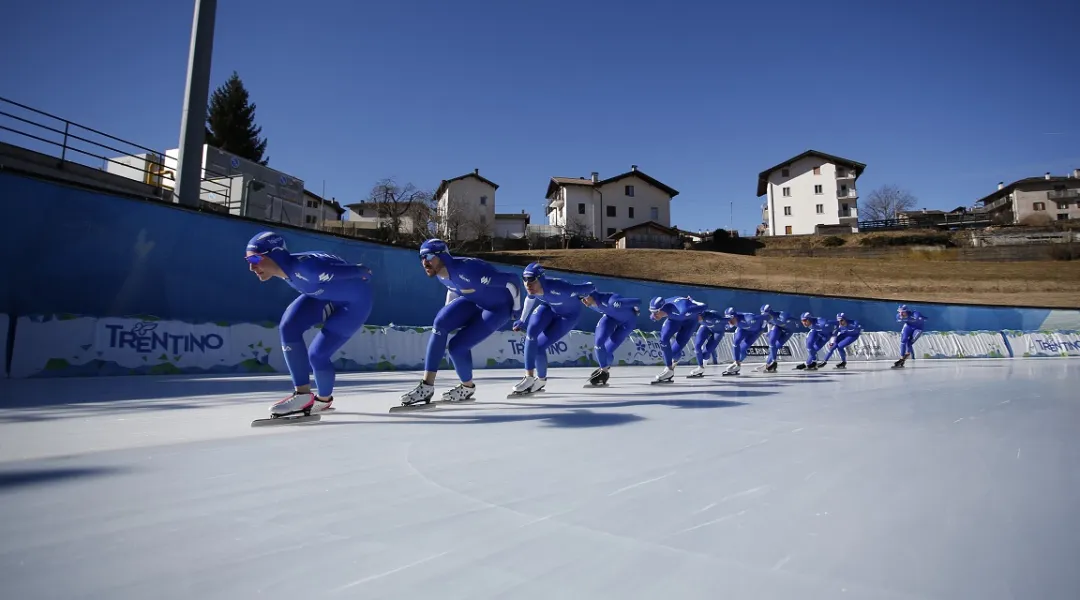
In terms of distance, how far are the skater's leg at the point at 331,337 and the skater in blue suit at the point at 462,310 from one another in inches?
40.5

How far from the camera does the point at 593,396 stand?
8242 mm

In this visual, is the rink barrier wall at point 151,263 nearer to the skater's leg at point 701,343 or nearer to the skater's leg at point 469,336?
the skater's leg at point 701,343

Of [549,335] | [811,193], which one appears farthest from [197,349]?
[811,193]

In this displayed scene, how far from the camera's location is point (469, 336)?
23.1ft

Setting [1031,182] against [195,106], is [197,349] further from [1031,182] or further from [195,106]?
[1031,182]

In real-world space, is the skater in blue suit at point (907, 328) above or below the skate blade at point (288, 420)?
above

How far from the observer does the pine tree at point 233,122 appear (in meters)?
48.4

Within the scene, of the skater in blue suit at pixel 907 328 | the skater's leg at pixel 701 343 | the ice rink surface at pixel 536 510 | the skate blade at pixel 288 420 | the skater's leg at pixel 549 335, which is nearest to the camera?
the ice rink surface at pixel 536 510

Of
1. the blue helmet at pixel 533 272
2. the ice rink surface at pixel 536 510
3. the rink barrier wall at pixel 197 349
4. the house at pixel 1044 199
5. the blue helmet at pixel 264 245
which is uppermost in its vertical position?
the house at pixel 1044 199

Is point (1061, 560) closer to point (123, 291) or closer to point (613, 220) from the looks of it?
point (123, 291)

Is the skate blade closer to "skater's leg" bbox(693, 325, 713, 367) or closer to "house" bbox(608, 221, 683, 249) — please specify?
"skater's leg" bbox(693, 325, 713, 367)

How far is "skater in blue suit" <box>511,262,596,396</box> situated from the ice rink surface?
3127 millimetres

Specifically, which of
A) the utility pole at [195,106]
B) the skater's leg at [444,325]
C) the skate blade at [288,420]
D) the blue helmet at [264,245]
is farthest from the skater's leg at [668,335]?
the utility pole at [195,106]

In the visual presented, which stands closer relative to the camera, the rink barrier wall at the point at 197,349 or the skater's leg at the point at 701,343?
the rink barrier wall at the point at 197,349
